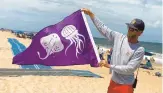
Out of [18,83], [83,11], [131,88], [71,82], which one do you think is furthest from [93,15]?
[71,82]

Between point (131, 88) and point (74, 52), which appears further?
point (74, 52)

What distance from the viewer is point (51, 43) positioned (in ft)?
17.2

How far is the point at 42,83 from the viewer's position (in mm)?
13562

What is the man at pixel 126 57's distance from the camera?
422 centimetres

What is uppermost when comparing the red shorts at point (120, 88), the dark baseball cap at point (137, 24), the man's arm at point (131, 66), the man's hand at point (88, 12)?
the man's hand at point (88, 12)

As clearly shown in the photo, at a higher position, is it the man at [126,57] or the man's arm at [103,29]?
the man's arm at [103,29]

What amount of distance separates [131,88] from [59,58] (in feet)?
4.48

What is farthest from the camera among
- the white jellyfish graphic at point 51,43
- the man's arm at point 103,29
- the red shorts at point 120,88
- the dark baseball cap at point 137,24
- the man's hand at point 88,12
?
the white jellyfish graphic at point 51,43

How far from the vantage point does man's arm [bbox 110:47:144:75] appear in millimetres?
4203

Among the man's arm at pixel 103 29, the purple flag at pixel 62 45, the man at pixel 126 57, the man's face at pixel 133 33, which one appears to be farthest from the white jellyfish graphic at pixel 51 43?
the man's face at pixel 133 33

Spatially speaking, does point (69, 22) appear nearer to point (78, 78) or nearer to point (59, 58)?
point (59, 58)

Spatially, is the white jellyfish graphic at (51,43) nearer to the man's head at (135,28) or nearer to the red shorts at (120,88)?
the red shorts at (120,88)

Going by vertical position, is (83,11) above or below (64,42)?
above

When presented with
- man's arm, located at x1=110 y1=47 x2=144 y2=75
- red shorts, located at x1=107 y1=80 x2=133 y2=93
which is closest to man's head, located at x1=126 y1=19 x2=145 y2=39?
man's arm, located at x1=110 y1=47 x2=144 y2=75
